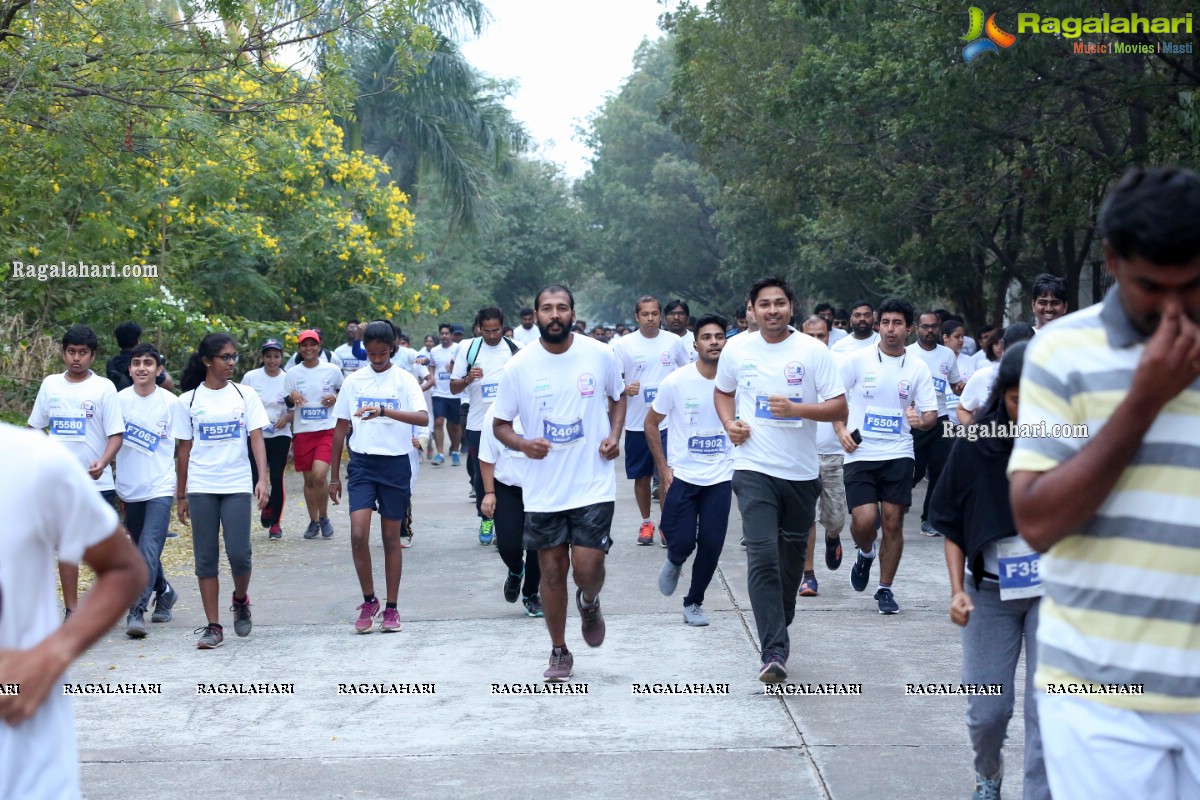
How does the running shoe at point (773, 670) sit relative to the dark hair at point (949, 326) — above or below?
below

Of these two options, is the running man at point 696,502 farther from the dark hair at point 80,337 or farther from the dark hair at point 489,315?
the dark hair at point 489,315

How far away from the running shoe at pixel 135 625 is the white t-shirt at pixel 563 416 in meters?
2.95

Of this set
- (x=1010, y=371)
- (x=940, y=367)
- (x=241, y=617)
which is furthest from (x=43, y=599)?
(x=940, y=367)

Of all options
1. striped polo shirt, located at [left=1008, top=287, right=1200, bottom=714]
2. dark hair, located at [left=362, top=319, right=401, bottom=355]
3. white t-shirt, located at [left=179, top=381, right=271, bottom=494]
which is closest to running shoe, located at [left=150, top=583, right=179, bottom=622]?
white t-shirt, located at [left=179, top=381, right=271, bottom=494]

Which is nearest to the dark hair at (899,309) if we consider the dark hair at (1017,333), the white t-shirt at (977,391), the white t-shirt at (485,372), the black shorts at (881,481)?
the black shorts at (881,481)

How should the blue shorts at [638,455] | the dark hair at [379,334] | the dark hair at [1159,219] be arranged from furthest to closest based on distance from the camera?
the blue shorts at [638,455] < the dark hair at [379,334] < the dark hair at [1159,219]

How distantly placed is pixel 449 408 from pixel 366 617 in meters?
11.5

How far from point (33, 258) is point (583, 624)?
30.7 feet

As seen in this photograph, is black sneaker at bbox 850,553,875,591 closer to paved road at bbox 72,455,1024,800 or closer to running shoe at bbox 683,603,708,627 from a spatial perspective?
paved road at bbox 72,455,1024,800

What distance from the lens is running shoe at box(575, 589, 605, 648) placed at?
763 centimetres

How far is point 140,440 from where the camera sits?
9297 mm

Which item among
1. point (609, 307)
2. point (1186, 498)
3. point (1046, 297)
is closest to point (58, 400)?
point (1046, 297)

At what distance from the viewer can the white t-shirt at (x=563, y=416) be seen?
7.53 meters

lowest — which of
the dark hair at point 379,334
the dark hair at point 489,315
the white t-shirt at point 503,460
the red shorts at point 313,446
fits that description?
the red shorts at point 313,446
